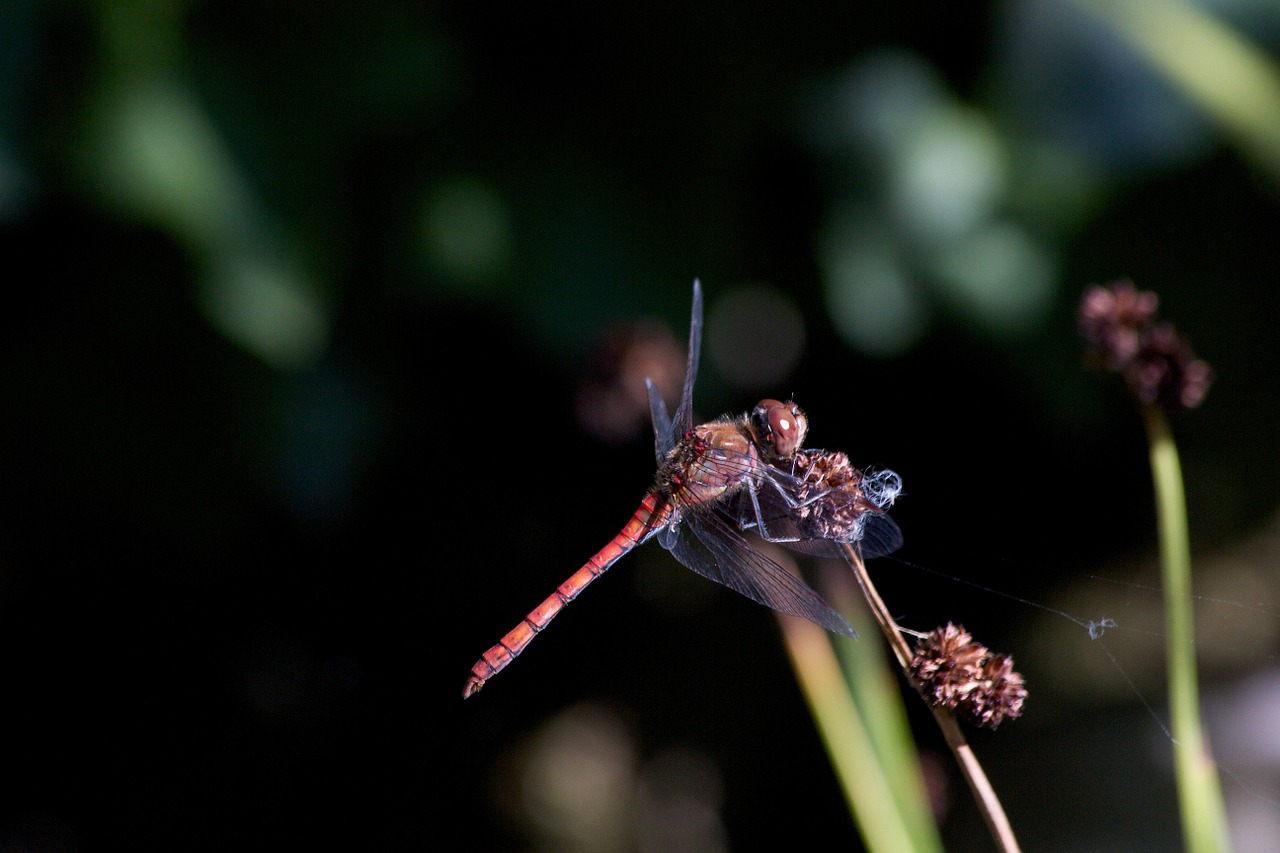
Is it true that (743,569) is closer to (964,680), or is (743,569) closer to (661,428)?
(661,428)

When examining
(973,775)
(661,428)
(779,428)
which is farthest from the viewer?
(661,428)

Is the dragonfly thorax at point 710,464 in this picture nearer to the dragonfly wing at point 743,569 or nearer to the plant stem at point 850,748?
the dragonfly wing at point 743,569

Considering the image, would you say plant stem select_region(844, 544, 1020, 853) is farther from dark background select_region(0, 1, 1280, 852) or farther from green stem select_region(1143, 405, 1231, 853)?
dark background select_region(0, 1, 1280, 852)

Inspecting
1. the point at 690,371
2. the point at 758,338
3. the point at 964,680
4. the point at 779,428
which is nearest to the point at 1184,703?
the point at 964,680

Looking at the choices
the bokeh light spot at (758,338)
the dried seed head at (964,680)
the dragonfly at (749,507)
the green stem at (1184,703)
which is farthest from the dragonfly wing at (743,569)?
the bokeh light spot at (758,338)

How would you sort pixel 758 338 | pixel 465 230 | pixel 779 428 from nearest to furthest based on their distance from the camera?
pixel 779 428
pixel 465 230
pixel 758 338
